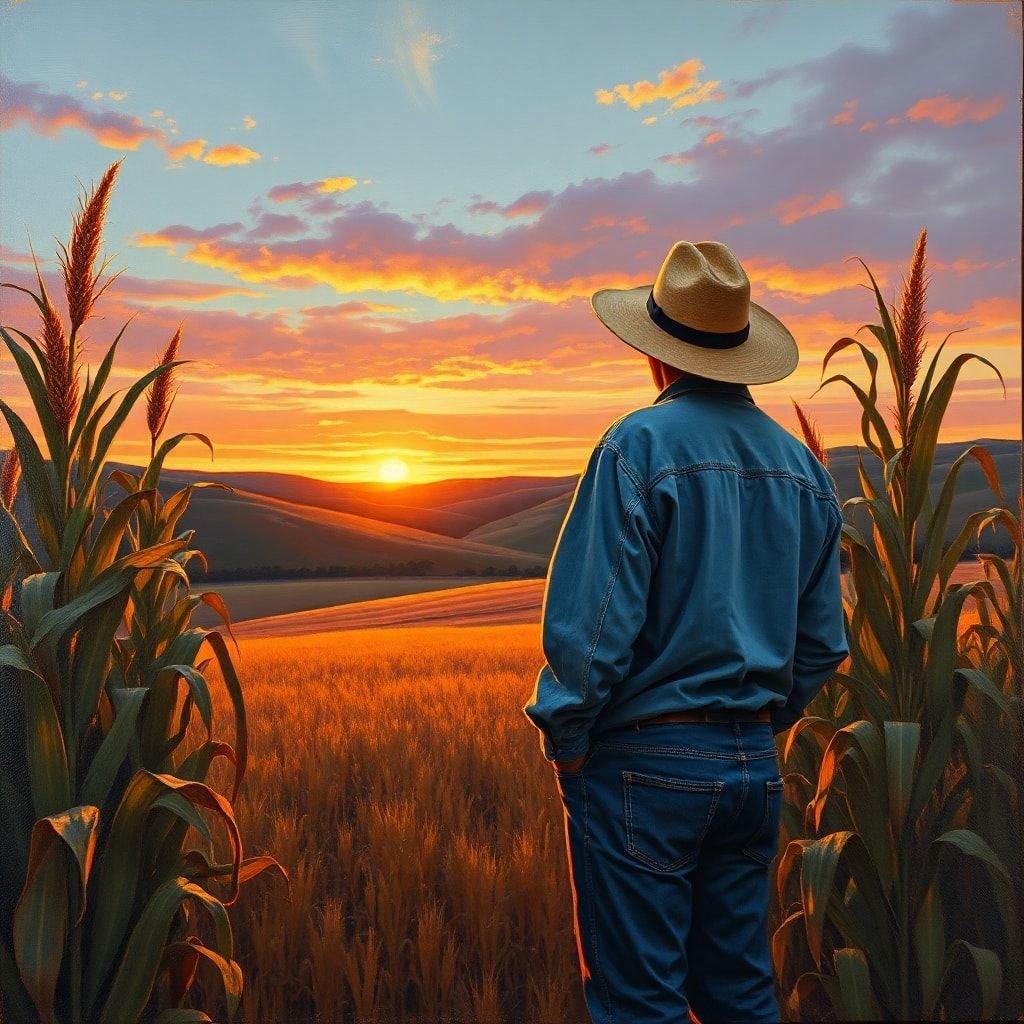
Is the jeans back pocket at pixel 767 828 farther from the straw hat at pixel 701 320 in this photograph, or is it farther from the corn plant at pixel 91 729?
the corn plant at pixel 91 729

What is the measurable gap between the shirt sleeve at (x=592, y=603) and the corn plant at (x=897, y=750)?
0.89 metres

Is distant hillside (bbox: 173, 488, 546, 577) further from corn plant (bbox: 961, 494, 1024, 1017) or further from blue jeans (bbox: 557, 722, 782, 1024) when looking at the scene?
corn plant (bbox: 961, 494, 1024, 1017)

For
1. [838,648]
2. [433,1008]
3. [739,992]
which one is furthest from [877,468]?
[433,1008]

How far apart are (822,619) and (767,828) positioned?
1.54 feet

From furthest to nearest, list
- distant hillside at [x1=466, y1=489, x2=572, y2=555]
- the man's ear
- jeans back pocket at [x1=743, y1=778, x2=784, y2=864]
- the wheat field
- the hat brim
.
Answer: distant hillside at [x1=466, y1=489, x2=572, y2=555] < the wheat field < the man's ear < the hat brim < jeans back pocket at [x1=743, y1=778, x2=784, y2=864]

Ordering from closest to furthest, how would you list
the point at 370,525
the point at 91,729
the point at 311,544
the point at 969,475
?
1. the point at 91,729
2. the point at 969,475
3. the point at 311,544
4. the point at 370,525

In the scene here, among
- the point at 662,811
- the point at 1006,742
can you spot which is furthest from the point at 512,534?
the point at 662,811

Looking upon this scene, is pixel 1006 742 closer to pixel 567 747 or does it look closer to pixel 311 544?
pixel 567 747

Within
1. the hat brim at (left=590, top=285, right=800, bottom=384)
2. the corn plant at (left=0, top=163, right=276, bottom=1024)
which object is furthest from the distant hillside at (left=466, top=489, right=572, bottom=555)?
the corn plant at (left=0, top=163, right=276, bottom=1024)

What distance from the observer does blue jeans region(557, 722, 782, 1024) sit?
1.66 meters

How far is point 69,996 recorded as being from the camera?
6.43 ft

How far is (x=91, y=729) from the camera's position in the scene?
2.04 m

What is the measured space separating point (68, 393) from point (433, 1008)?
5.93ft

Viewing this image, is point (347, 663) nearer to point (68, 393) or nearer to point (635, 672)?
point (68, 393)
